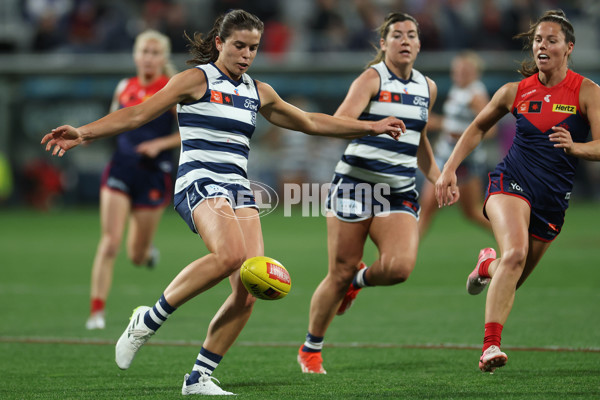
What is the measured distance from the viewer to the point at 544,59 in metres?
6.02

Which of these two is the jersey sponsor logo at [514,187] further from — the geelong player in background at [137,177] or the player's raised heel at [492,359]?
the geelong player in background at [137,177]

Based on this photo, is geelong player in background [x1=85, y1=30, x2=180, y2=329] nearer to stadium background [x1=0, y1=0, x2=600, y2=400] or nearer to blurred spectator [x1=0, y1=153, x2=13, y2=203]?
stadium background [x1=0, y1=0, x2=600, y2=400]

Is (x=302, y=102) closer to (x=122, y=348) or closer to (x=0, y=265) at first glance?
(x=0, y=265)

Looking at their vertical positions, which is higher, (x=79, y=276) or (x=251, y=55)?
(x=251, y=55)

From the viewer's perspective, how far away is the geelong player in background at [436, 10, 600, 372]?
5.86 metres

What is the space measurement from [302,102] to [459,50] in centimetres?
437

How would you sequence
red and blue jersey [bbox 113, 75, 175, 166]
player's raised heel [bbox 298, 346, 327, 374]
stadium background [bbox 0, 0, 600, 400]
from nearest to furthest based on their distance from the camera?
1. stadium background [bbox 0, 0, 600, 400]
2. player's raised heel [bbox 298, 346, 327, 374]
3. red and blue jersey [bbox 113, 75, 175, 166]

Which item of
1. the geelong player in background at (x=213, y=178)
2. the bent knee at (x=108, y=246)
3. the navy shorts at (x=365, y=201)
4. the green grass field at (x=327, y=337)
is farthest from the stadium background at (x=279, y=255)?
the navy shorts at (x=365, y=201)

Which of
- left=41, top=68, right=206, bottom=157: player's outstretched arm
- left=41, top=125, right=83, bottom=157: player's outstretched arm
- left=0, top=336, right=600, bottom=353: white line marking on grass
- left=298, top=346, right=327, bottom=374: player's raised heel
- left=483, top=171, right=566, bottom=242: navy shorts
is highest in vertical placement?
left=41, top=68, right=206, bottom=157: player's outstretched arm

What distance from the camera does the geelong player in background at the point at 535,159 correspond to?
19.2 feet

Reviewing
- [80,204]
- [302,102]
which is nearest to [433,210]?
[302,102]

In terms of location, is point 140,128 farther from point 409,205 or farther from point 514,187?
point 514,187

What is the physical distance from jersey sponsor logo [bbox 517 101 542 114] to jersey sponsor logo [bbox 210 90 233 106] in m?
2.00

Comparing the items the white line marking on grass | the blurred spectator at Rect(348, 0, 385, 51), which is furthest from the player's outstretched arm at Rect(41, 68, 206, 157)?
the blurred spectator at Rect(348, 0, 385, 51)
